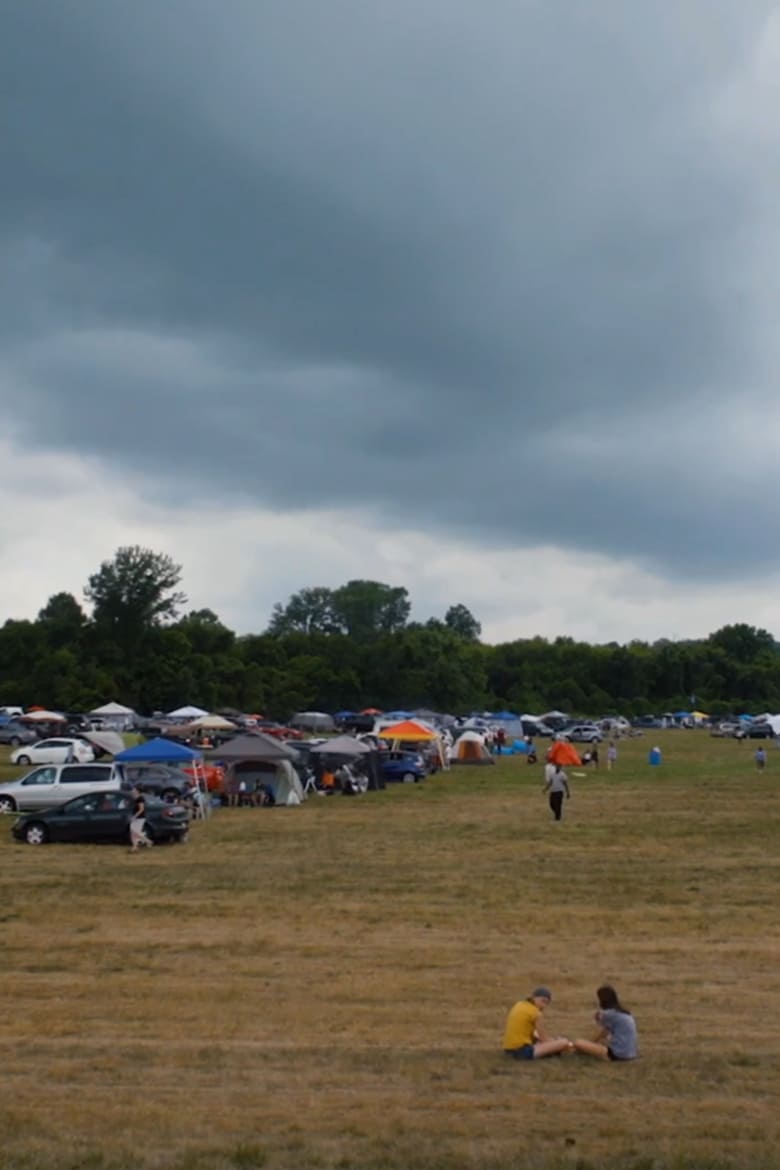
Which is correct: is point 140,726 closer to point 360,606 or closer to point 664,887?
point 664,887

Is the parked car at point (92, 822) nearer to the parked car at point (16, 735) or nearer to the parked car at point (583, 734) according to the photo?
the parked car at point (16, 735)

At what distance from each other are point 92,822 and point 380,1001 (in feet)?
51.2

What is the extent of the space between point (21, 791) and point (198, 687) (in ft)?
253

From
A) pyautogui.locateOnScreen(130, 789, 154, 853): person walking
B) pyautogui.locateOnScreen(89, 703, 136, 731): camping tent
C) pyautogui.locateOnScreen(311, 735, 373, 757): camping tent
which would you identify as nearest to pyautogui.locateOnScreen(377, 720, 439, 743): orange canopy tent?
pyautogui.locateOnScreen(311, 735, 373, 757): camping tent

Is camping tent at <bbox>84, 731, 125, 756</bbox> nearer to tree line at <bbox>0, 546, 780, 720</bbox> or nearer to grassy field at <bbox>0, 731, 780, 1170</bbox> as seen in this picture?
grassy field at <bbox>0, 731, 780, 1170</bbox>

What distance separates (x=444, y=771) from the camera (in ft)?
177

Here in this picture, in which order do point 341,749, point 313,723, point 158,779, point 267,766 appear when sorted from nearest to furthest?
point 158,779
point 267,766
point 341,749
point 313,723

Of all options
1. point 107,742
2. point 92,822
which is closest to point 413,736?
point 107,742

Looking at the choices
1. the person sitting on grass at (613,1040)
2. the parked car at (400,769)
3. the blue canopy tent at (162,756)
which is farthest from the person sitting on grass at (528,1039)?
the parked car at (400,769)

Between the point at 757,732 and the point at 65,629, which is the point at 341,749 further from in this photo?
the point at 65,629

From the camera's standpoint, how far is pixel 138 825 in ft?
87.0

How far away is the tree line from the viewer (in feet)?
356

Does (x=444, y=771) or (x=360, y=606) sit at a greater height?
(x=360, y=606)

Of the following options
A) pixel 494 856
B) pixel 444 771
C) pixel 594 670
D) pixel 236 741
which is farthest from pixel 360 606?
pixel 494 856
